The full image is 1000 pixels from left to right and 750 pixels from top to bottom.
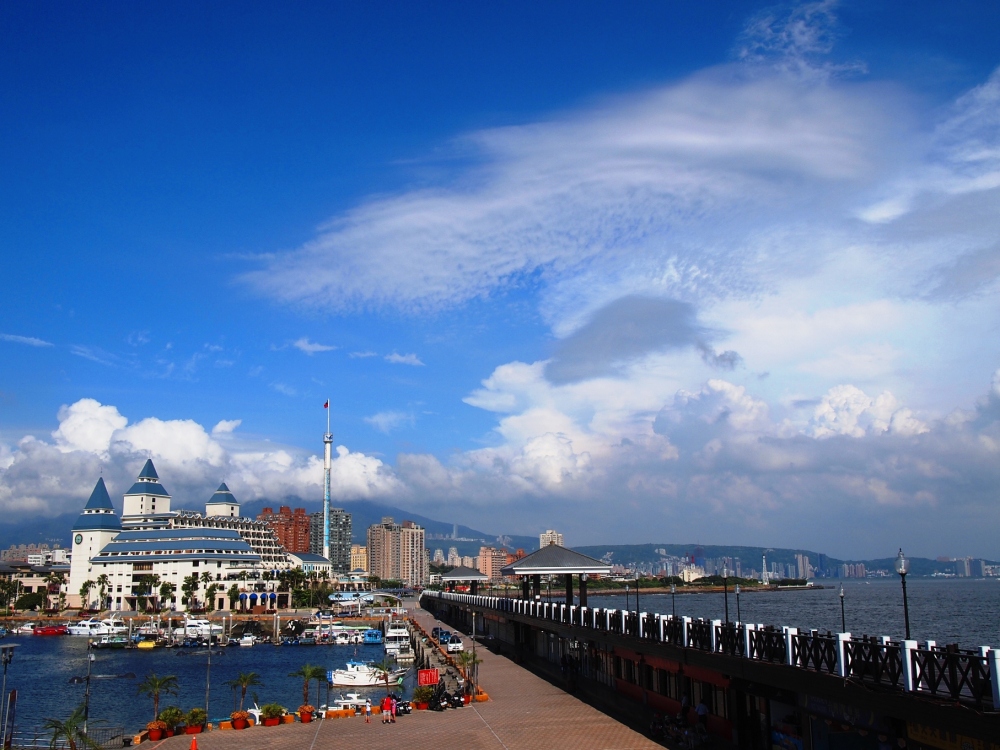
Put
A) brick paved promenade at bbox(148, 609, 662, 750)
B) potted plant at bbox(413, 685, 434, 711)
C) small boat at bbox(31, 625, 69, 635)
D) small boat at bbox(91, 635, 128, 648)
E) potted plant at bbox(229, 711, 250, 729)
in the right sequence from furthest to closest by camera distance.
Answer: small boat at bbox(31, 625, 69, 635) < small boat at bbox(91, 635, 128, 648) < potted plant at bbox(413, 685, 434, 711) < potted plant at bbox(229, 711, 250, 729) < brick paved promenade at bbox(148, 609, 662, 750)

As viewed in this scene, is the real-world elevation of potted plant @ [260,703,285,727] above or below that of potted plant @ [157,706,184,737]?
below

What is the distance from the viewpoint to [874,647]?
51.2 ft

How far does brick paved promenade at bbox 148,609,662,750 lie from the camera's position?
76.9 feet

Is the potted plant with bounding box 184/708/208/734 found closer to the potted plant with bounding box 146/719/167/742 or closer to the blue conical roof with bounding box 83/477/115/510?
the potted plant with bounding box 146/719/167/742

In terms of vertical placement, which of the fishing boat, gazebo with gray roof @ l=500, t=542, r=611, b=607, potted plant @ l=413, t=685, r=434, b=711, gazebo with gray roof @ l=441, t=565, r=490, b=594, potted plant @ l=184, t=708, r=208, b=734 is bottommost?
the fishing boat

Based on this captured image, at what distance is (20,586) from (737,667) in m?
176

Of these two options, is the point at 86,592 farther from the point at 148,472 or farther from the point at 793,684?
the point at 793,684

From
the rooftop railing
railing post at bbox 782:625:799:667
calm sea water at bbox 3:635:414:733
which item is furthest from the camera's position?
calm sea water at bbox 3:635:414:733

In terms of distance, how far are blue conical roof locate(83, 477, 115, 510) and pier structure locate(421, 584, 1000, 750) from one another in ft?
509

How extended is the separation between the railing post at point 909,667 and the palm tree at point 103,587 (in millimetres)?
156298

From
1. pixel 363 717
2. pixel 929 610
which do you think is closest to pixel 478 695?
pixel 363 717

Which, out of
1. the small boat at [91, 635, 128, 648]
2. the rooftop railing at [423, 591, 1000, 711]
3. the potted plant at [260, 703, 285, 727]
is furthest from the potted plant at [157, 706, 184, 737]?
the small boat at [91, 635, 128, 648]

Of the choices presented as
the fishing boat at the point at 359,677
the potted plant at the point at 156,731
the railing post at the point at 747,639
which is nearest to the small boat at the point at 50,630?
the fishing boat at the point at 359,677

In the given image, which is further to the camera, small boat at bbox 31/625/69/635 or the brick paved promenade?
small boat at bbox 31/625/69/635
